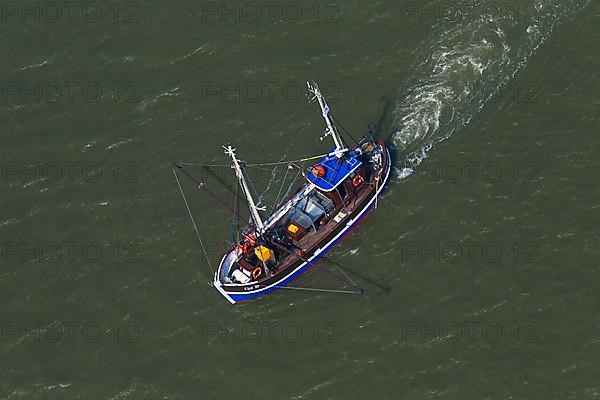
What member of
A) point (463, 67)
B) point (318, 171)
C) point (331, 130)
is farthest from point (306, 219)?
point (463, 67)

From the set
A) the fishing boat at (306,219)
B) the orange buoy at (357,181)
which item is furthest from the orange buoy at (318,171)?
the orange buoy at (357,181)

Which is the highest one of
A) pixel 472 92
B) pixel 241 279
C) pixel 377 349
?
pixel 472 92

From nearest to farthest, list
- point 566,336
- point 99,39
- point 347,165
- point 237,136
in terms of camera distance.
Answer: point 566,336 → point 347,165 → point 237,136 → point 99,39

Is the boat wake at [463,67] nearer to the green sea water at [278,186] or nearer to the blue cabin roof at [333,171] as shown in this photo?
the green sea water at [278,186]

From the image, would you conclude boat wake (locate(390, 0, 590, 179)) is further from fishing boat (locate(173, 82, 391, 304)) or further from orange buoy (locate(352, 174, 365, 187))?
orange buoy (locate(352, 174, 365, 187))

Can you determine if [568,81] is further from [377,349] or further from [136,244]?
[136,244]

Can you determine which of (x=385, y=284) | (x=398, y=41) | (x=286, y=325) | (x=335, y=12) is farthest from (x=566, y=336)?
(x=335, y=12)
